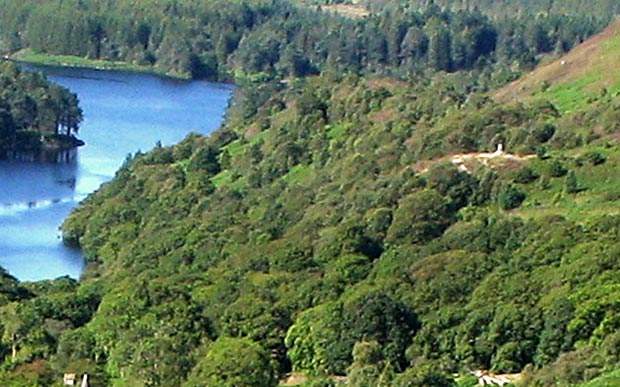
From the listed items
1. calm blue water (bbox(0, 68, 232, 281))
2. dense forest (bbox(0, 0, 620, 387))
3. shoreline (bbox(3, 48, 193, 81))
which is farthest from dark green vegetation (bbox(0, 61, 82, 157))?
shoreline (bbox(3, 48, 193, 81))

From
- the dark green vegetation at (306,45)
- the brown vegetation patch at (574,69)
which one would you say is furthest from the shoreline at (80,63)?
the brown vegetation patch at (574,69)

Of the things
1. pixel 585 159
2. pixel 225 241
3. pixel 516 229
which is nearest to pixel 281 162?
pixel 225 241

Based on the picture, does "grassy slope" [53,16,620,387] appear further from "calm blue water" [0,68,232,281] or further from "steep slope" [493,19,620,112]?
"calm blue water" [0,68,232,281]

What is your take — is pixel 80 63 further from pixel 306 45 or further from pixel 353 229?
pixel 353 229

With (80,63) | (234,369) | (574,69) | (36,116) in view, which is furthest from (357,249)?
(80,63)

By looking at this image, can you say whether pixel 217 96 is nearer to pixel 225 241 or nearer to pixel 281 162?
pixel 281 162

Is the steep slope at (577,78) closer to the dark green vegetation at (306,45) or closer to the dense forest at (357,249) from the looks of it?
the dense forest at (357,249)
